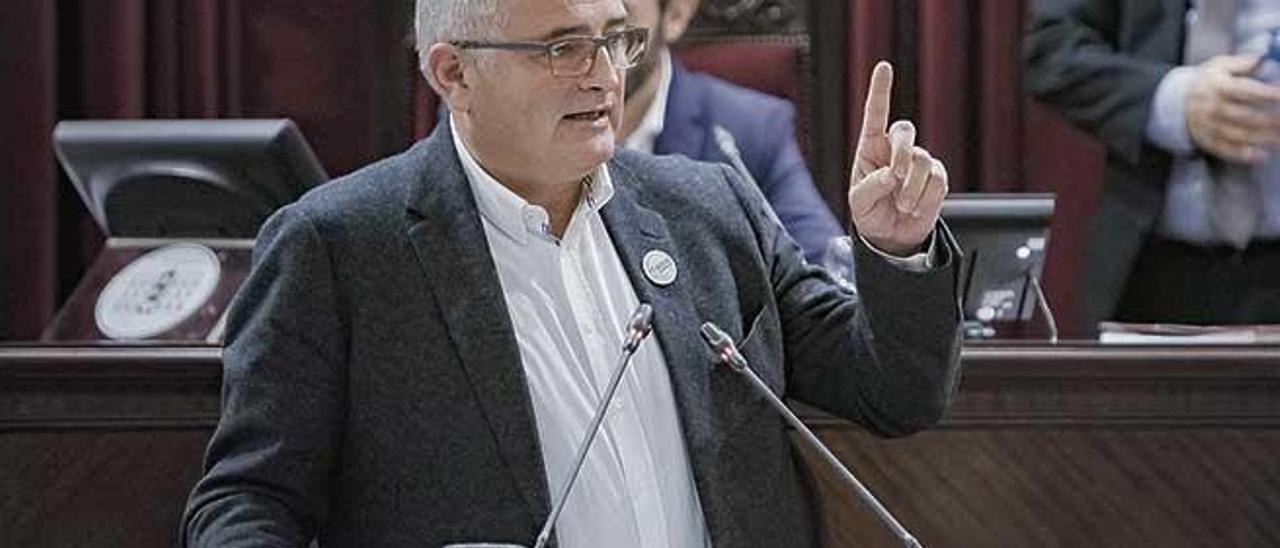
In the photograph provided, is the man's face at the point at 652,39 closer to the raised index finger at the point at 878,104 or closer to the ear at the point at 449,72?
the ear at the point at 449,72

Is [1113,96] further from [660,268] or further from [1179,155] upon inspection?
[660,268]

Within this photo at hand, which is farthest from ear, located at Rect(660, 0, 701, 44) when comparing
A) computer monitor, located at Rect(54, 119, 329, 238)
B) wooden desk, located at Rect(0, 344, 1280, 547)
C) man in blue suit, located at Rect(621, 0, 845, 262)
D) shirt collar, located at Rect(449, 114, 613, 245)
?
shirt collar, located at Rect(449, 114, 613, 245)

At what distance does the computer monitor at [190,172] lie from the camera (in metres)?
2.91

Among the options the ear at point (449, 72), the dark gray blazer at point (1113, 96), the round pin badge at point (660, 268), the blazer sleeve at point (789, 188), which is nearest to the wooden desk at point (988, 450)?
the round pin badge at point (660, 268)

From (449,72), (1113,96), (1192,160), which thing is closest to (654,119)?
(1113,96)

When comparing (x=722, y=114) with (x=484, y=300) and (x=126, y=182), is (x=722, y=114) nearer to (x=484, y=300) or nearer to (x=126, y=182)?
(x=126, y=182)

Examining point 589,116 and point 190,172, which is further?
point 190,172

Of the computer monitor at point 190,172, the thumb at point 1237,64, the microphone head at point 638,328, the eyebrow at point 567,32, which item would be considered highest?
the eyebrow at point 567,32

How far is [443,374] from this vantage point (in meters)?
1.99

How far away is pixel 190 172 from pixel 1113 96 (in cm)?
119

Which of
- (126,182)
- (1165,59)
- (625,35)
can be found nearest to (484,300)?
(625,35)

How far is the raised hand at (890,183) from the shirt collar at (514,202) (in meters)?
0.25

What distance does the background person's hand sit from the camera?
2.89 metres

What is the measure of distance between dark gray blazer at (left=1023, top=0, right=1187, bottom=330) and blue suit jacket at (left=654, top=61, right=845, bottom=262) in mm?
404
